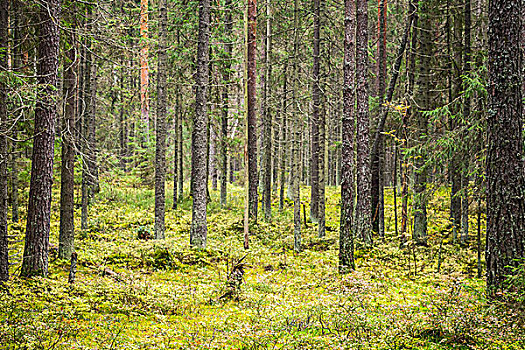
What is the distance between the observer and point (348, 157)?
10.5m

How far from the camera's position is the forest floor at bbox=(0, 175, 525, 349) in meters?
5.72

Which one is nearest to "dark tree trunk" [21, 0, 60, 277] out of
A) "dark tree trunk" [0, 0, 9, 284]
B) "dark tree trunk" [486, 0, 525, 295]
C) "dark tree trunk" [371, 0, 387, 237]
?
"dark tree trunk" [0, 0, 9, 284]

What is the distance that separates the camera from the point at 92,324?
652cm

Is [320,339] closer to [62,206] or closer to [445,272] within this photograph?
[445,272]

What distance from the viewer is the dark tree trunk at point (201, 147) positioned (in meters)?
13.6

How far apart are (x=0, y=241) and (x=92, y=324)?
287cm

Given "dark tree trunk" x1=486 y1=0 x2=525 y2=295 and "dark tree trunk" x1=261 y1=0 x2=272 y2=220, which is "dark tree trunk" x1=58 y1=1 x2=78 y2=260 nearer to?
"dark tree trunk" x1=486 y1=0 x2=525 y2=295

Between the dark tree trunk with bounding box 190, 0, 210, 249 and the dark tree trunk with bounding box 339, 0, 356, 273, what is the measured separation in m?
5.14

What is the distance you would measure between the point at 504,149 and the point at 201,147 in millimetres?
9359

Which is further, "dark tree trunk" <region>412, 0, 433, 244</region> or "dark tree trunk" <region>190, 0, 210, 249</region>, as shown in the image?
"dark tree trunk" <region>412, 0, 433, 244</region>

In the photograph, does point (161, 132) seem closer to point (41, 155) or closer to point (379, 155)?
point (41, 155)

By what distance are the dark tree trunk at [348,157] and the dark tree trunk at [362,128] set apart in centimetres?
225

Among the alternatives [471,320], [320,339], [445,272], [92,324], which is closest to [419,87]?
[445,272]

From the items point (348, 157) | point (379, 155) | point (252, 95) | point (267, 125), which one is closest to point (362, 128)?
point (348, 157)
